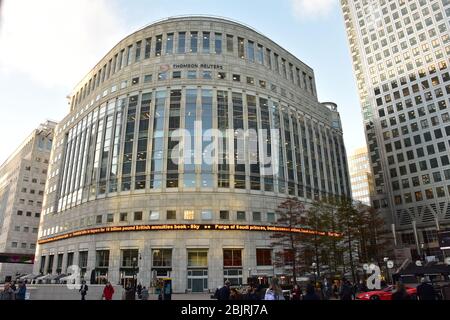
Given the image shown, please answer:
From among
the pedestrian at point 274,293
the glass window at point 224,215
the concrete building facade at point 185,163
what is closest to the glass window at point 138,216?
the concrete building facade at point 185,163

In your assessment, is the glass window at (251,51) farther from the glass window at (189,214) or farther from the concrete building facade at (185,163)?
the glass window at (189,214)

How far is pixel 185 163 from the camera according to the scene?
5378 cm

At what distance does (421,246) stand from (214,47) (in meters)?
66.0

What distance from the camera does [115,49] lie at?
7094 centimetres

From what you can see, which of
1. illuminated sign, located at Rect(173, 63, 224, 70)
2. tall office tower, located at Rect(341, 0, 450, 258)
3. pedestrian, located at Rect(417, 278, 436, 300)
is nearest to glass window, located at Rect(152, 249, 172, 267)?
illuminated sign, located at Rect(173, 63, 224, 70)

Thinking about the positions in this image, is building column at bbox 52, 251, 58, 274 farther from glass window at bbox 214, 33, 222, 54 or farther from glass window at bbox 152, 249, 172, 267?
glass window at bbox 214, 33, 222, 54

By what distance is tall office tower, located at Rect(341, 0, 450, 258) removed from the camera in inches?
3098

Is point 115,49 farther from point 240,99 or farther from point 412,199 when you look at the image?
point 412,199

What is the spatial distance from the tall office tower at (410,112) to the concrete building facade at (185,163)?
21.1 metres

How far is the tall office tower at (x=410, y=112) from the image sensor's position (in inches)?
3098

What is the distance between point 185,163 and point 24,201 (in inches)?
3164

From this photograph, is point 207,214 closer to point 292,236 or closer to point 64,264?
point 292,236
